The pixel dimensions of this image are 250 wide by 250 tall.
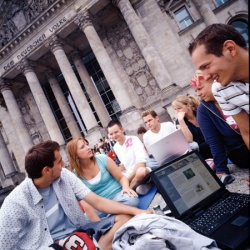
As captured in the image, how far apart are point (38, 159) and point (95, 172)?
122cm

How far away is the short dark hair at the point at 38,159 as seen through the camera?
1882mm

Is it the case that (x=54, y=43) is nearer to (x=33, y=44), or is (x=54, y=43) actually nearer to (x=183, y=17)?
(x=33, y=44)

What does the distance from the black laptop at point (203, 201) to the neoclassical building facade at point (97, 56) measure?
8682 mm

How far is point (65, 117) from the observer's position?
1545 cm

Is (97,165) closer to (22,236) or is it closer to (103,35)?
(22,236)

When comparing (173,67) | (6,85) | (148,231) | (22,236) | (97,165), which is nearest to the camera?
(148,231)

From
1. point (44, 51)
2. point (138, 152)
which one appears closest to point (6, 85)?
point (44, 51)

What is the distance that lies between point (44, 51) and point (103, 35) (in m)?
4.52

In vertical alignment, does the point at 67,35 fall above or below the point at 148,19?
above

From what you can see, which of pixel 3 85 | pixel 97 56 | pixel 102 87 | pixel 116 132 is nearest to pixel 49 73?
pixel 3 85

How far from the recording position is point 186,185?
1.80m

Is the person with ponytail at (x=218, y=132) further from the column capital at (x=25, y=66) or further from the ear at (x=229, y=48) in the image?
the column capital at (x=25, y=66)

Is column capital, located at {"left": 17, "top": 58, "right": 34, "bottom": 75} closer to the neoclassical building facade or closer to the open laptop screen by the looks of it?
the neoclassical building facade

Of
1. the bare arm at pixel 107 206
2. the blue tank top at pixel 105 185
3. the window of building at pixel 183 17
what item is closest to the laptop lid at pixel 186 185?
the bare arm at pixel 107 206
